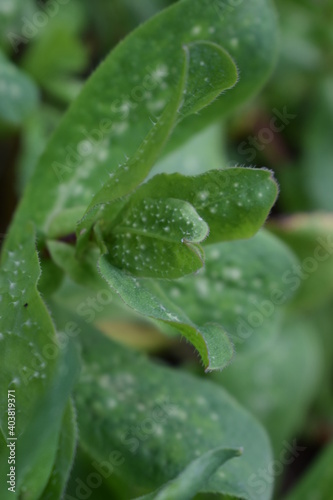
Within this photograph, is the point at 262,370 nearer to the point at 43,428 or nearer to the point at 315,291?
the point at 315,291

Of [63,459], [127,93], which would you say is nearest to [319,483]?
[63,459]

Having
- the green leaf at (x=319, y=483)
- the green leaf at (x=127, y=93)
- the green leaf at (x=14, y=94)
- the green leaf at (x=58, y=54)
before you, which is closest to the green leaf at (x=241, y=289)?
the green leaf at (x=127, y=93)

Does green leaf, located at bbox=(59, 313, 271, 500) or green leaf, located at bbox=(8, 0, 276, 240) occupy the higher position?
green leaf, located at bbox=(8, 0, 276, 240)

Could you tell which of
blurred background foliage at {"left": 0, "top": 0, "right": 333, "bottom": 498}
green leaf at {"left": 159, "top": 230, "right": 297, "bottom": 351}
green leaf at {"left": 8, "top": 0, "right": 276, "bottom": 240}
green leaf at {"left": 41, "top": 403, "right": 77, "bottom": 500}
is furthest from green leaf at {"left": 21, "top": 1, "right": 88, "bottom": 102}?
green leaf at {"left": 41, "top": 403, "right": 77, "bottom": 500}

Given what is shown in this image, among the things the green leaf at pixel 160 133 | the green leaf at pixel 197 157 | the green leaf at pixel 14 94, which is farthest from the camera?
the green leaf at pixel 197 157

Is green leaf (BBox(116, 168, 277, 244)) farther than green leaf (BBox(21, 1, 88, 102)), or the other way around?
green leaf (BBox(21, 1, 88, 102))

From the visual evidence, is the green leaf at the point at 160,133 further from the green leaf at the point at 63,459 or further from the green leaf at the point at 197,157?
the green leaf at the point at 197,157

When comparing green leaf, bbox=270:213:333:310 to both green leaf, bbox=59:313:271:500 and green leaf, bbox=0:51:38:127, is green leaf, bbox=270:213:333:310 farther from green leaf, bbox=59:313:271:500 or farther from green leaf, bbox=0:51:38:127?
green leaf, bbox=0:51:38:127
